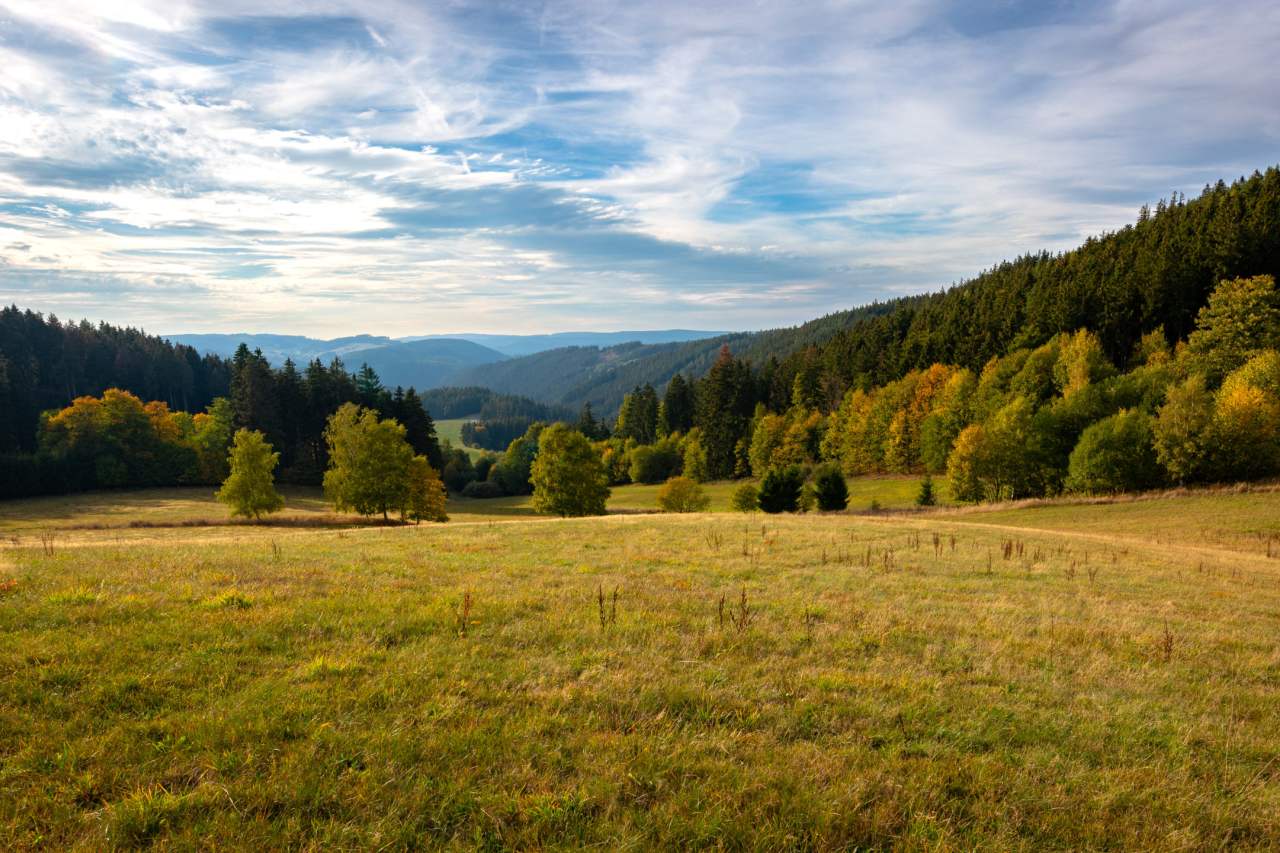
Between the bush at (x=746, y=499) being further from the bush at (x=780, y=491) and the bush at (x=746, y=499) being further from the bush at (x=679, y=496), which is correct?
the bush at (x=679, y=496)

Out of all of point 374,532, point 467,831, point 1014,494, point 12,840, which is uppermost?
point 12,840

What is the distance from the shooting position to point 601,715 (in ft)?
22.6

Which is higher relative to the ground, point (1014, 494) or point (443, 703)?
point (443, 703)

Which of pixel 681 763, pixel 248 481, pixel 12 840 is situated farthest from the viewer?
pixel 248 481

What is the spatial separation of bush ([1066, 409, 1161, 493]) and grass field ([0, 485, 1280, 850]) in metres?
49.2

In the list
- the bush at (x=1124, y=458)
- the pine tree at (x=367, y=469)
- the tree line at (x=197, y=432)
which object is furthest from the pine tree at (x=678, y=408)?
the pine tree at (x=367, y=469)

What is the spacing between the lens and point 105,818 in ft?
15.6

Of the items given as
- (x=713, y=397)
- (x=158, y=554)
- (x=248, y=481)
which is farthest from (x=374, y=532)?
(x=713, y=397)

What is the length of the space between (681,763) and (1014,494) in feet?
238

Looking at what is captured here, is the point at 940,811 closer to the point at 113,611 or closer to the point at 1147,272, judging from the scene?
the point at 113,611

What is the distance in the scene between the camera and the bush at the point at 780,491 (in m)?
60.6

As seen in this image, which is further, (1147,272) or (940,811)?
(1147,272)

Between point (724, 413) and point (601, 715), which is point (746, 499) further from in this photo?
point (601, 715)

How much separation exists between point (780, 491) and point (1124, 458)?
3137cm
